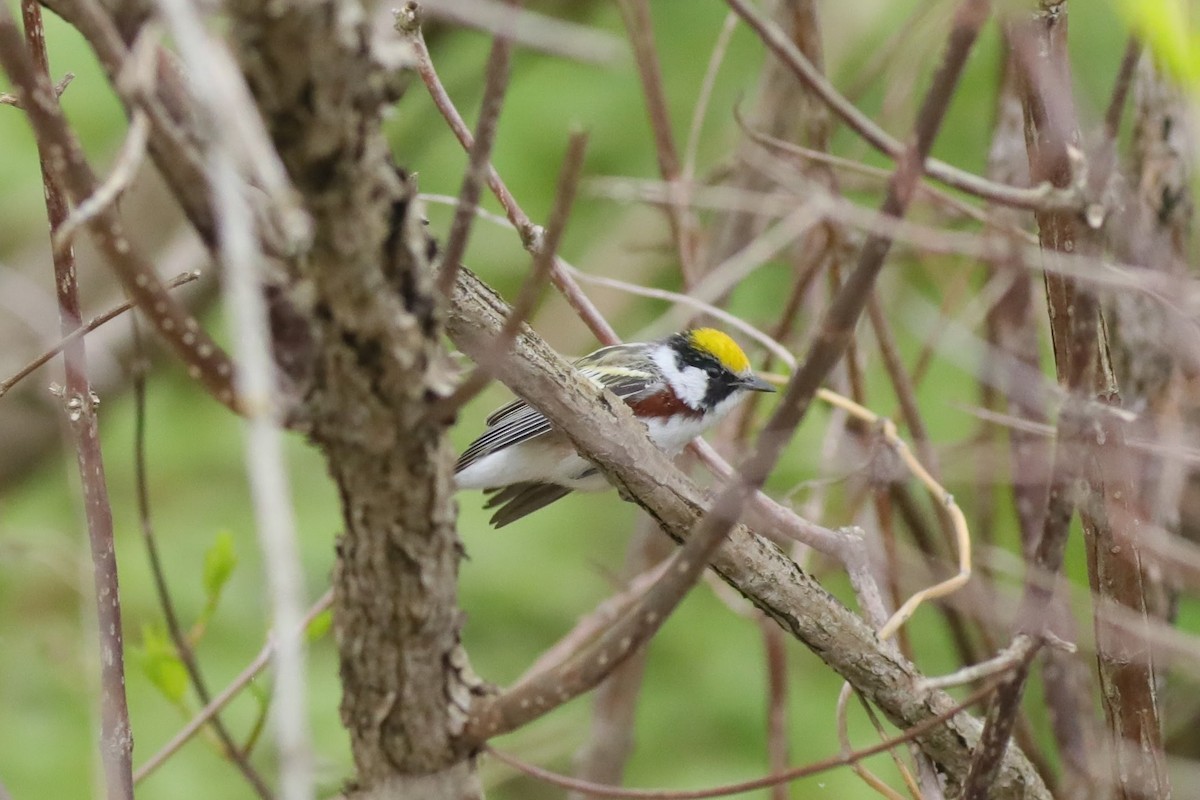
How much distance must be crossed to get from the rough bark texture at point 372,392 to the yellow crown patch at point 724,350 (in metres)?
2.67

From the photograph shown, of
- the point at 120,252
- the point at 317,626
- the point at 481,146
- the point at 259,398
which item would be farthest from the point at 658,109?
the point at 259,398

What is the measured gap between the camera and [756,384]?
12.0 feet

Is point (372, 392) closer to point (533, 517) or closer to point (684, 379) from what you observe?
point (684, 379)

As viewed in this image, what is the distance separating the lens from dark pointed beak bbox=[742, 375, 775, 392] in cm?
360

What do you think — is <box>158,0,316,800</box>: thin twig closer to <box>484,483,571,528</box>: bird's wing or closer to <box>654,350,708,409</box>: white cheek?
<box>484,483,571,528</box>: bird's wing

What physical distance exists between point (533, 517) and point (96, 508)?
3058 mm

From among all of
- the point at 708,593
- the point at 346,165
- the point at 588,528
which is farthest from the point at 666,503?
the point at 588,528

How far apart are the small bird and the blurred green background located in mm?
403

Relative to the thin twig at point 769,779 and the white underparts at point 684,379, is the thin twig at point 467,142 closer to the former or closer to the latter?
the thin twig at point 769,779

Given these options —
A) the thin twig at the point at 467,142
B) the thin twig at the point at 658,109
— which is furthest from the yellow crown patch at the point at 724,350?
the thin twig at the point at 467,142

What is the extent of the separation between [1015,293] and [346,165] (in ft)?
9.56

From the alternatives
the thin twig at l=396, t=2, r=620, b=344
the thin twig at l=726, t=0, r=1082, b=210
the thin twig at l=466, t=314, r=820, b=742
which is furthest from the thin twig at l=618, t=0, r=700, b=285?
the thin twig at l=466, t=314, r=820, b=742

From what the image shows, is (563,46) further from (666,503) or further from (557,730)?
(557,730)

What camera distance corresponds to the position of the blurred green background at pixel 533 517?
12.9 feet
